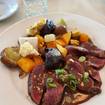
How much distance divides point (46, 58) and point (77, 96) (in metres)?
0.17

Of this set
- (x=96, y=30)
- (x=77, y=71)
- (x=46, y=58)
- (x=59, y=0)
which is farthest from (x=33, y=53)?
(x=59, y=0)

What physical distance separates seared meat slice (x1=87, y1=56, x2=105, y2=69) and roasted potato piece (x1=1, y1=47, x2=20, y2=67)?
0.25m

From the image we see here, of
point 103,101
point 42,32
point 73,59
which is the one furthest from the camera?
point 42,32

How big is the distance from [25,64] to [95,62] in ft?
0.78

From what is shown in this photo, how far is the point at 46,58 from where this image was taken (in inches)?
41.8

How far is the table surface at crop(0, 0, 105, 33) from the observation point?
4.43 ft

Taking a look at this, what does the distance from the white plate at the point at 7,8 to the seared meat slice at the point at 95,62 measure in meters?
0.39

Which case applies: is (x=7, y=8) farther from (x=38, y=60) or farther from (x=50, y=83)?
(x=50, y=83)

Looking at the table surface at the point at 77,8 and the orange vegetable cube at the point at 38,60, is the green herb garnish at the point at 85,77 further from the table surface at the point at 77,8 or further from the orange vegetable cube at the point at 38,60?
the table surface at the point at 77,8

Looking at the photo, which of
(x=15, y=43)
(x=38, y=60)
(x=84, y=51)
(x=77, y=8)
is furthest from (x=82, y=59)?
(x=77, y=8)

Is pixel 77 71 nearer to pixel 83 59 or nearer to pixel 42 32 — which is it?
pixel 83 59

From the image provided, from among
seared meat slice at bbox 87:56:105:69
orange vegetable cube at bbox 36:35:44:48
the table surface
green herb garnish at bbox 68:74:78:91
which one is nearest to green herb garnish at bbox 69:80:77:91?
green herb garnish at bbox 68:74:78:91

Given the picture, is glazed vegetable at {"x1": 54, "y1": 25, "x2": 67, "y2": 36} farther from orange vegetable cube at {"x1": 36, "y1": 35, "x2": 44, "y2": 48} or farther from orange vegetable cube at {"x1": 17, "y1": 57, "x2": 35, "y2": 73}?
orange vegetable cube at {"x1": 17, "y1": 57, "x2": 35, "y2": 73}

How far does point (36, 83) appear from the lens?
1023mm
